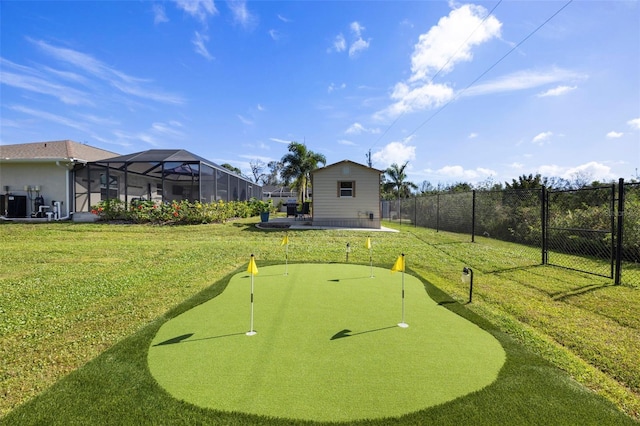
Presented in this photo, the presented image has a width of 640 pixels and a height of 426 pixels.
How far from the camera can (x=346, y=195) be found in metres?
15.2

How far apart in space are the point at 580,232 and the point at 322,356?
10357 mm

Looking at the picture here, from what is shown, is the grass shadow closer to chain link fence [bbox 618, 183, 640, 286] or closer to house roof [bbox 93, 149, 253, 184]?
→ chain link fence [bbox 618, 183, 640, 286]

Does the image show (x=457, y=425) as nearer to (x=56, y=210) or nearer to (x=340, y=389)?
(x=340, y=389)

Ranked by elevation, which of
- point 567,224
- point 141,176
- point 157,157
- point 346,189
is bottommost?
point 567,224

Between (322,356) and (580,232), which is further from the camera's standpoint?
(580,232)

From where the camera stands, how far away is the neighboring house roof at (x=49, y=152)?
16.3 meters

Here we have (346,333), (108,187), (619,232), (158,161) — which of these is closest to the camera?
(346,333)

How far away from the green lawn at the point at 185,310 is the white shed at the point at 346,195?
6.88m

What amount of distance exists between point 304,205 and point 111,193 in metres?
12.5

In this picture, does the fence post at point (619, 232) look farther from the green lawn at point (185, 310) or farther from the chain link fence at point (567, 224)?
the green lawn at point (185, 310)

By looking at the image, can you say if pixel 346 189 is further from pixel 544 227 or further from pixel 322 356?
pixel 322 356

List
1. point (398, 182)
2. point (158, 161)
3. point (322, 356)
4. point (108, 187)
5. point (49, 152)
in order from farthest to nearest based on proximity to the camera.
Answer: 1. point (398, 182)
2. point (49, 152)
3. point (108, 187)
4. point (158, 161)
5. point (322, 356)

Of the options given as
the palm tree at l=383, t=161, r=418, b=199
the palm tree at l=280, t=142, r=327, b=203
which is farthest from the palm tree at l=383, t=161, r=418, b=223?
the palm tree at l=280, t=142, r=327, b=203

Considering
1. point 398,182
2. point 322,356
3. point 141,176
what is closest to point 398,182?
point 398,182
